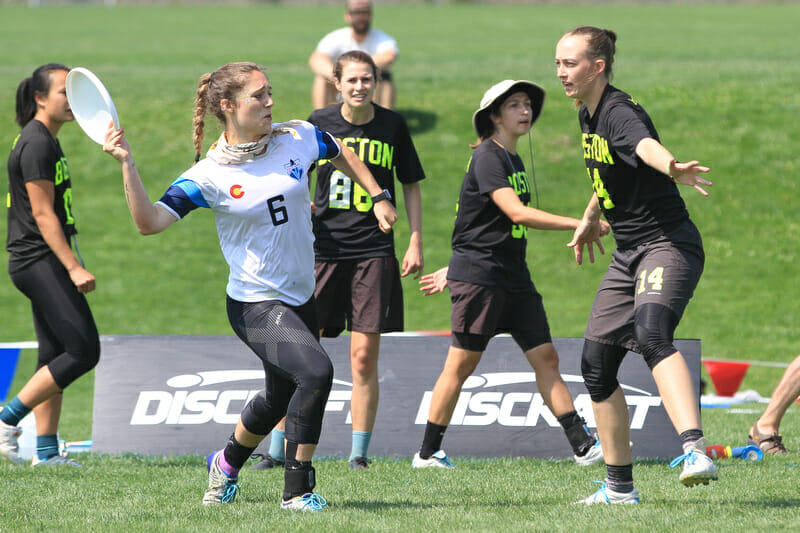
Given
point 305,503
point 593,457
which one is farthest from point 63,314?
point 593,457

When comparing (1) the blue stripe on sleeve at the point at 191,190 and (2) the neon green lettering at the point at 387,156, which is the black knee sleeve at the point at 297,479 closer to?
(1) the blue stripe on sleeve at the point at 191,190

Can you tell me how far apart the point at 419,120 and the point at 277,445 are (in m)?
11.6

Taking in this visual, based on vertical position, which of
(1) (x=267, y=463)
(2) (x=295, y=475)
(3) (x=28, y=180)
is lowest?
(1) (x=267, y=463)

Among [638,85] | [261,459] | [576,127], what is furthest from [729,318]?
[261,459]

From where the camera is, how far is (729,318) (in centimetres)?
1296

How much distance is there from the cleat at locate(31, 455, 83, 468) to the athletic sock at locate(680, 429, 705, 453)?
3780mm

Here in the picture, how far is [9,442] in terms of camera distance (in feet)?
21.0

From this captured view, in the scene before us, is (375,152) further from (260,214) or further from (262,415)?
(262,415)

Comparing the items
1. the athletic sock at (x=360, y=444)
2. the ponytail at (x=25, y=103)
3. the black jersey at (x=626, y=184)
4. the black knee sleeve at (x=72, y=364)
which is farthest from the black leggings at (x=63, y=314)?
the black jersey at (x=626, y=184)

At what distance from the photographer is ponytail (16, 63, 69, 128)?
21.6ft

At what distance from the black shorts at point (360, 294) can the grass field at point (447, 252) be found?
2.90 feet

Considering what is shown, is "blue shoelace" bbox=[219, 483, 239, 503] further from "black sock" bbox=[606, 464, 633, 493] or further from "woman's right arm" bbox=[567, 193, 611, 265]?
"woman's right arm" bbox=[567, 193, 611, 265]

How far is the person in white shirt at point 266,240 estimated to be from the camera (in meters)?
4.55

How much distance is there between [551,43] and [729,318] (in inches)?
871
